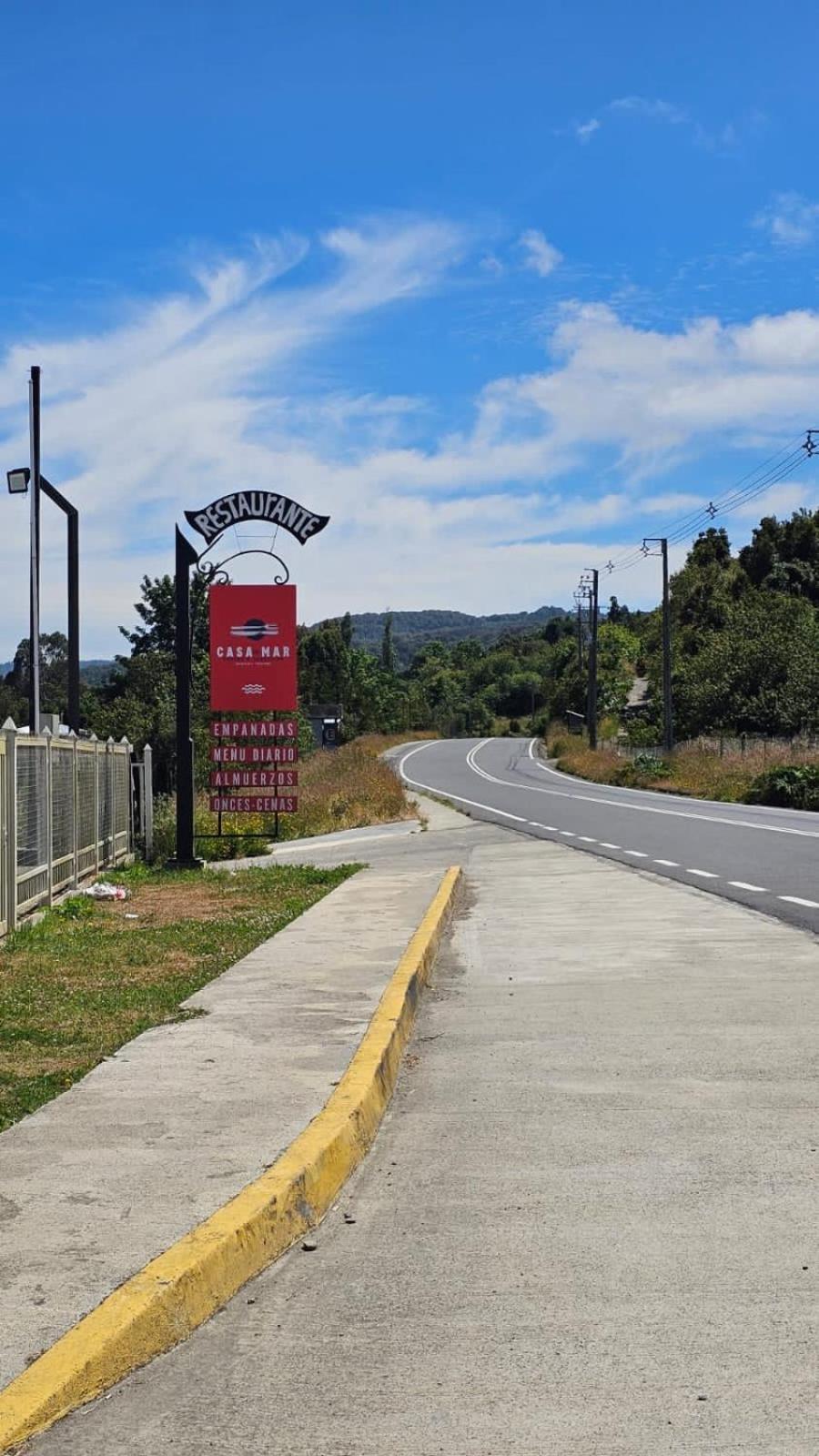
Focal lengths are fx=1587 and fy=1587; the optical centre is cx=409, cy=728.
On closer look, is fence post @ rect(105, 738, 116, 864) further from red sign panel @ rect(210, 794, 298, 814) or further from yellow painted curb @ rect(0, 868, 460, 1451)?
yellow painted curb @ rect(0, 868, 460, 1451)

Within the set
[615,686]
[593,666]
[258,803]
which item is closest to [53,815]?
[258,803]

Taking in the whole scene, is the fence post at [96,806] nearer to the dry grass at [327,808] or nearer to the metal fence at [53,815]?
the metal fence at [53,815]

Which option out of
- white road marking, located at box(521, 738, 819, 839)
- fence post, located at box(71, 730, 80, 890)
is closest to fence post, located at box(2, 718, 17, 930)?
fence post, located at box(71, 730, 80, 890)

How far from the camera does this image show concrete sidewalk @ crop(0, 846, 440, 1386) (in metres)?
4.69

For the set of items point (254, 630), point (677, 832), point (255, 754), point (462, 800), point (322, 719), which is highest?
point (254, 630)

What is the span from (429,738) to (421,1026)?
128m

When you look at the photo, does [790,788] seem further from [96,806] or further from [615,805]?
[96,806]

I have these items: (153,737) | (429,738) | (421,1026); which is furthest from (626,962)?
(429,738)

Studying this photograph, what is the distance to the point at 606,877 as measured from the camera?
20.0 meters

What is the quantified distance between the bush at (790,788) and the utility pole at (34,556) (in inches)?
877

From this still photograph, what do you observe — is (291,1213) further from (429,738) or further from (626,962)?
(429,738)

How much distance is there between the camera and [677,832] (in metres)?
29.3

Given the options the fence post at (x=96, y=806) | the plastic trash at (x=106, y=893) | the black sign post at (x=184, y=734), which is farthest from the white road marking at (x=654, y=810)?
the plastic trash at (x=106, y=893)

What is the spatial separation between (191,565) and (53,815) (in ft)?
25.3
